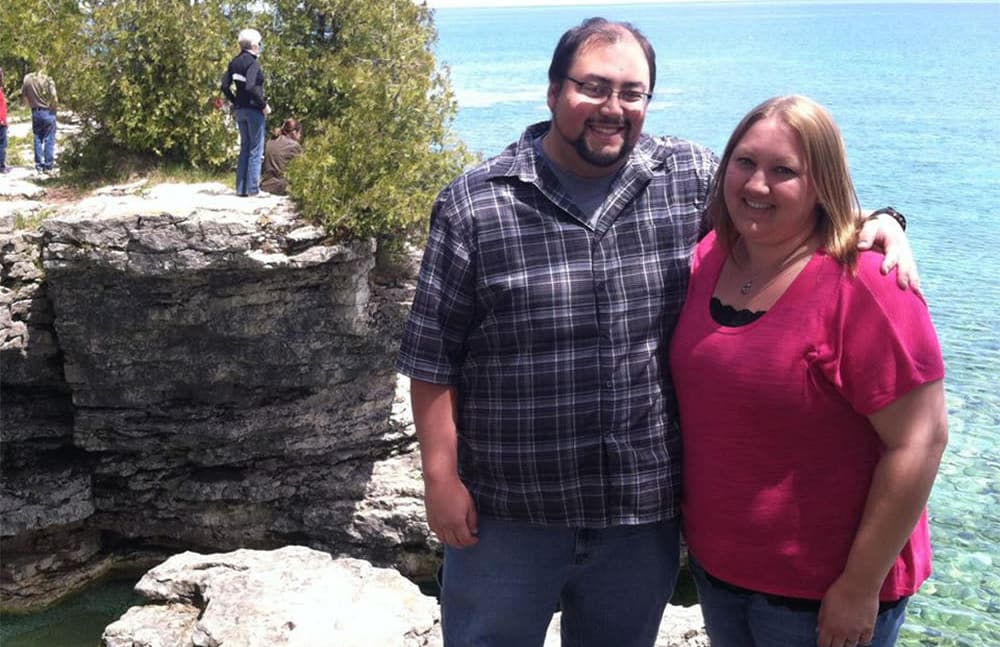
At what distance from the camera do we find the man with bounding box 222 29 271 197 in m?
12.2

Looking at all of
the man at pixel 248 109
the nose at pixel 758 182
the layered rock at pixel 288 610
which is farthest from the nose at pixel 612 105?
the man at pixel 248 109

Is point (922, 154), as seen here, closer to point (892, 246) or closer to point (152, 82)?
point (152, 82)

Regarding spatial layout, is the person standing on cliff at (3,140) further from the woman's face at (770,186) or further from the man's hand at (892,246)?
the man's hand at (892,246)

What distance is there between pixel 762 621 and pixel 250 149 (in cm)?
990

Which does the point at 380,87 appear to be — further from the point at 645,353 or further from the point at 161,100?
the point at 645,353

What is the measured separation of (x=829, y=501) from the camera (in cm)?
363

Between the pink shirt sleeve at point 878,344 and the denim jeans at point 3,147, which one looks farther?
the denim jeans at point 3,147

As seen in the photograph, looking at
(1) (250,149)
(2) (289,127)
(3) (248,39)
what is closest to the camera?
(1) (250,149)

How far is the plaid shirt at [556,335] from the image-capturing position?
3941mm

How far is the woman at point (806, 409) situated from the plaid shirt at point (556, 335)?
0.72 ft

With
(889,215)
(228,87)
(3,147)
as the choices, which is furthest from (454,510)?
(3,147)

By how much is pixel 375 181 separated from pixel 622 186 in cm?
852

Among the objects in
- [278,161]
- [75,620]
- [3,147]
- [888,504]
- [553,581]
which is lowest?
→ [75,620]

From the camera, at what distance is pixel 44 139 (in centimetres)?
1466
